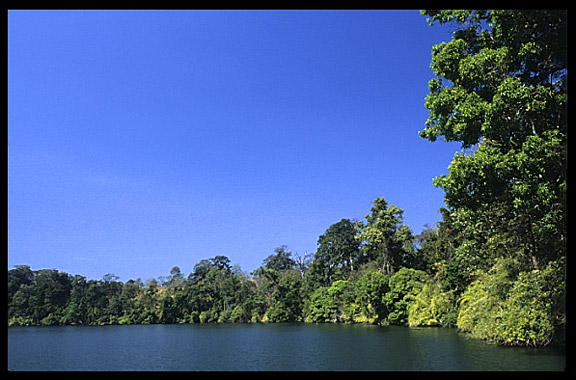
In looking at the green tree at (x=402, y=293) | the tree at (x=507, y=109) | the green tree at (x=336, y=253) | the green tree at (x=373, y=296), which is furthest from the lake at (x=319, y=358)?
the green tree at (x=336, y=253)

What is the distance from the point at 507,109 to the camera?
753cm

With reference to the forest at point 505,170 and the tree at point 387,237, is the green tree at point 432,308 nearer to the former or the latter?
the forest at point 505,170

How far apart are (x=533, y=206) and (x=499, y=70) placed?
249 centimetres

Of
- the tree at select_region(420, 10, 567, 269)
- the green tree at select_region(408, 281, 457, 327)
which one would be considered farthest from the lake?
the green tree at select_region(408, 281, 457, 327)

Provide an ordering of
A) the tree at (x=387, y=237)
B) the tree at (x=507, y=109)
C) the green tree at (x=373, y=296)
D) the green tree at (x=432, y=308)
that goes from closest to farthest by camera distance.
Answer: the tree at (x=507, y=109) → the green tree at (x=432, y=308) → the green tree at (x=373, y=296) → the tree at (x=387, y=237)

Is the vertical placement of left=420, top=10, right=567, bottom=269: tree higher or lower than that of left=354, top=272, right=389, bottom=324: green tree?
higher

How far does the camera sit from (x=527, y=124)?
26.6 ft

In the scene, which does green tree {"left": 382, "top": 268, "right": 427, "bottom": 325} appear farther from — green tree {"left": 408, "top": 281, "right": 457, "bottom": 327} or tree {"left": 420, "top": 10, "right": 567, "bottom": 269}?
tree {"left": 420, "top": 10, "right": 567, "bottom": 269}

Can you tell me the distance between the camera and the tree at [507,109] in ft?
24.1

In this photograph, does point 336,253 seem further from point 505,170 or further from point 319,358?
point 505,170

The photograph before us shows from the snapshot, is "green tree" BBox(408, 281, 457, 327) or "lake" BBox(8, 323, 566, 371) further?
"green tree" BBox(408, 281, 457, 327)

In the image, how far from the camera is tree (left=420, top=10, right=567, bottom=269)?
24.1 feet
